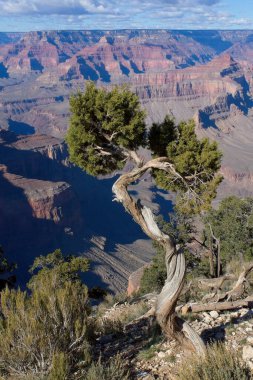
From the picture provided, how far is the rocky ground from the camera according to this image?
28.9 ft

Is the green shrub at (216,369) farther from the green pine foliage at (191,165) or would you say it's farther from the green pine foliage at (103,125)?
the green pine foliage at (103,125)

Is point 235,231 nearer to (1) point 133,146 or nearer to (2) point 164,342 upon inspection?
(1) point 133,146

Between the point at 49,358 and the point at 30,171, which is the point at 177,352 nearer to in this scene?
the point at 49,358

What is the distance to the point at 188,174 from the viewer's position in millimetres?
12820

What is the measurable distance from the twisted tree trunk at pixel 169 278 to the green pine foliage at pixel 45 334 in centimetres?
191

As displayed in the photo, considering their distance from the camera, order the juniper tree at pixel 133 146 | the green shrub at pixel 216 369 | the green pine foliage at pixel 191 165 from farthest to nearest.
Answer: the green pine foliage at pixel 191 165, the juniper tree at pixel 133 146, the green shrub at pixel 216 369

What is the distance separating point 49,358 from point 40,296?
1479mm

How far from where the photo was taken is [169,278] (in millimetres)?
9938

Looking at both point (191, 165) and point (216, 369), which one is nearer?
point (216, 369)

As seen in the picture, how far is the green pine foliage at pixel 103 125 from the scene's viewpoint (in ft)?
39.2

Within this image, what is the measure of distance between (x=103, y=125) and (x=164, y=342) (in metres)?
6.23

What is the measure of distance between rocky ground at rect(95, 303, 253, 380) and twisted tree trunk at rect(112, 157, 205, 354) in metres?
0.38

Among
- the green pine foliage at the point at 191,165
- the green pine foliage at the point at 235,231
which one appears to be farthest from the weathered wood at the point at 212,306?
the green pine foliage at the point at 235,231

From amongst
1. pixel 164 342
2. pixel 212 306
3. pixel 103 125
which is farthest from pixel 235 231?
pixel 164 342
